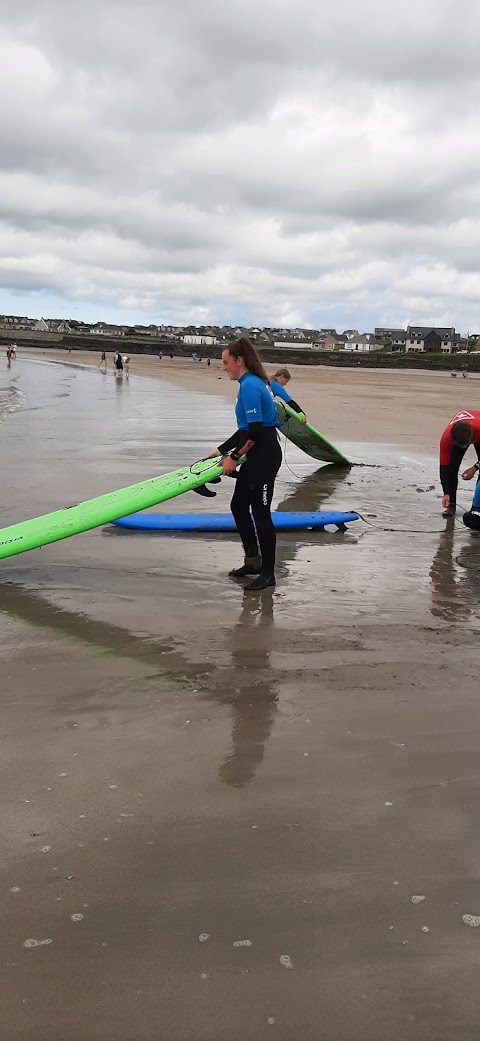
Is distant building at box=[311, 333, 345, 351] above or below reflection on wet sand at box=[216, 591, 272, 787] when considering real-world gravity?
above

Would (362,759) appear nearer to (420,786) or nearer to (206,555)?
(420,786)

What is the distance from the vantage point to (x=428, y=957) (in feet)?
6.43

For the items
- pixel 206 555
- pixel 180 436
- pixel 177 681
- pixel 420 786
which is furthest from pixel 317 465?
pixel 420 786

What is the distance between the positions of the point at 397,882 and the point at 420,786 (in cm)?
55

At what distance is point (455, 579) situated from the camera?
5.59 m

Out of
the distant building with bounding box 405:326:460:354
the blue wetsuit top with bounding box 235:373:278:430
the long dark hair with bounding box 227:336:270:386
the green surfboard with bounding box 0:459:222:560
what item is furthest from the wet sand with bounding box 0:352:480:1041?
the distant building with bounding box 405:326:460:354

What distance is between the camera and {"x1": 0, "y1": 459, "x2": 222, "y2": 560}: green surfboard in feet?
17.2

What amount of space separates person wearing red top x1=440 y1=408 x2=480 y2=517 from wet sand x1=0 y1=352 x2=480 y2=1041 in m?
1.66

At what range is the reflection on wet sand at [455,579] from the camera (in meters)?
4.84

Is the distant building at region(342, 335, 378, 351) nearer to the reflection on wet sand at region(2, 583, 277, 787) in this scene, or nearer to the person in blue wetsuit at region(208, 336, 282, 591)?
the person in blue wetsuit at region(208, 336, 282, 591)

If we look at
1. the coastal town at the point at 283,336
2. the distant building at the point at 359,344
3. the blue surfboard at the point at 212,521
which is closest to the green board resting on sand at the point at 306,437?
the blue surfboard at the point at 212,521

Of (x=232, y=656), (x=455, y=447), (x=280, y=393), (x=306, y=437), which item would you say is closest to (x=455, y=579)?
(x=455, y=447)

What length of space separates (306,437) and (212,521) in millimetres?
3784

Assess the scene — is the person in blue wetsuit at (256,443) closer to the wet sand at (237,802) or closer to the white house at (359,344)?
the wet sand at (237,802)
